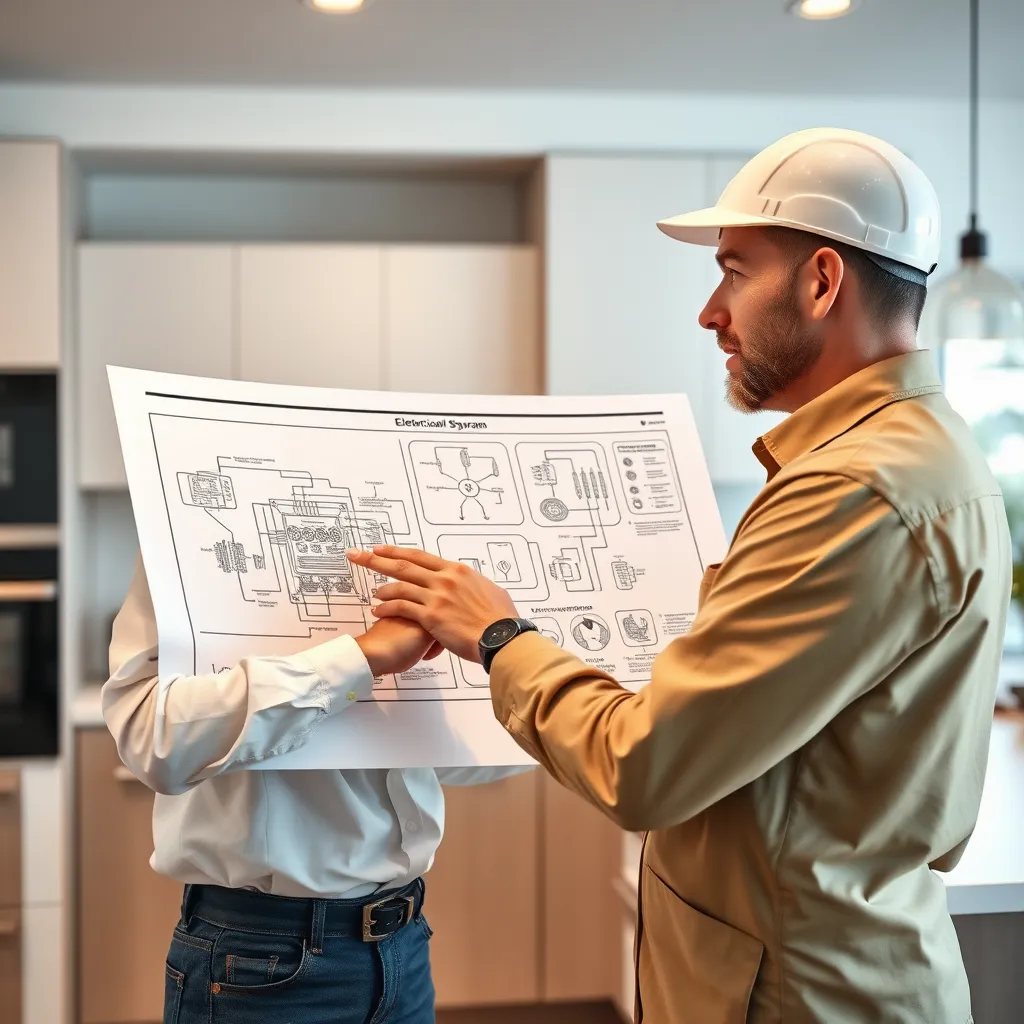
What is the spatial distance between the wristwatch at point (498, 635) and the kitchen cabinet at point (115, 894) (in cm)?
211

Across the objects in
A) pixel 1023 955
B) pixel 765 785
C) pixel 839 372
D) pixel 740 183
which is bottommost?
pixel 1023 955

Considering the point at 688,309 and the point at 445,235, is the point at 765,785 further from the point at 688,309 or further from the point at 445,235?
the point at 445,235

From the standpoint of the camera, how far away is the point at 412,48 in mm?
2801

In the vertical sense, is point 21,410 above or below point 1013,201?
below

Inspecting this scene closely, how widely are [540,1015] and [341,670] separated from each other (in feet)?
7.60

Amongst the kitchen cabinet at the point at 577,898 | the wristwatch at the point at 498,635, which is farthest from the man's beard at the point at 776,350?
the kitchen cabinet at the point at 577,898

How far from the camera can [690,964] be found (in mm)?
1028

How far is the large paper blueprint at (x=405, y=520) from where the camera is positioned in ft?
3.94

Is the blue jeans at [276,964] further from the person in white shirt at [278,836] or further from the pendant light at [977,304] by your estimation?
the pendant light at [977,304]

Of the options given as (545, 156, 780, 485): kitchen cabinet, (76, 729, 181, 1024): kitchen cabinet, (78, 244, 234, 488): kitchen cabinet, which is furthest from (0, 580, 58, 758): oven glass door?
(545, 156, 780, 485): kitchen cabinet

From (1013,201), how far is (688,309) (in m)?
1.13

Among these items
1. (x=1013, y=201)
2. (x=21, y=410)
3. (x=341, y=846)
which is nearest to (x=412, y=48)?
(x=21, y=410)

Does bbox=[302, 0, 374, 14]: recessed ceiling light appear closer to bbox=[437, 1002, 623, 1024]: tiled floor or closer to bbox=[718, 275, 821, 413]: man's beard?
bbox=[718, 275, 821, 413]: man's beard

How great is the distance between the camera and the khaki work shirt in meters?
0.89
